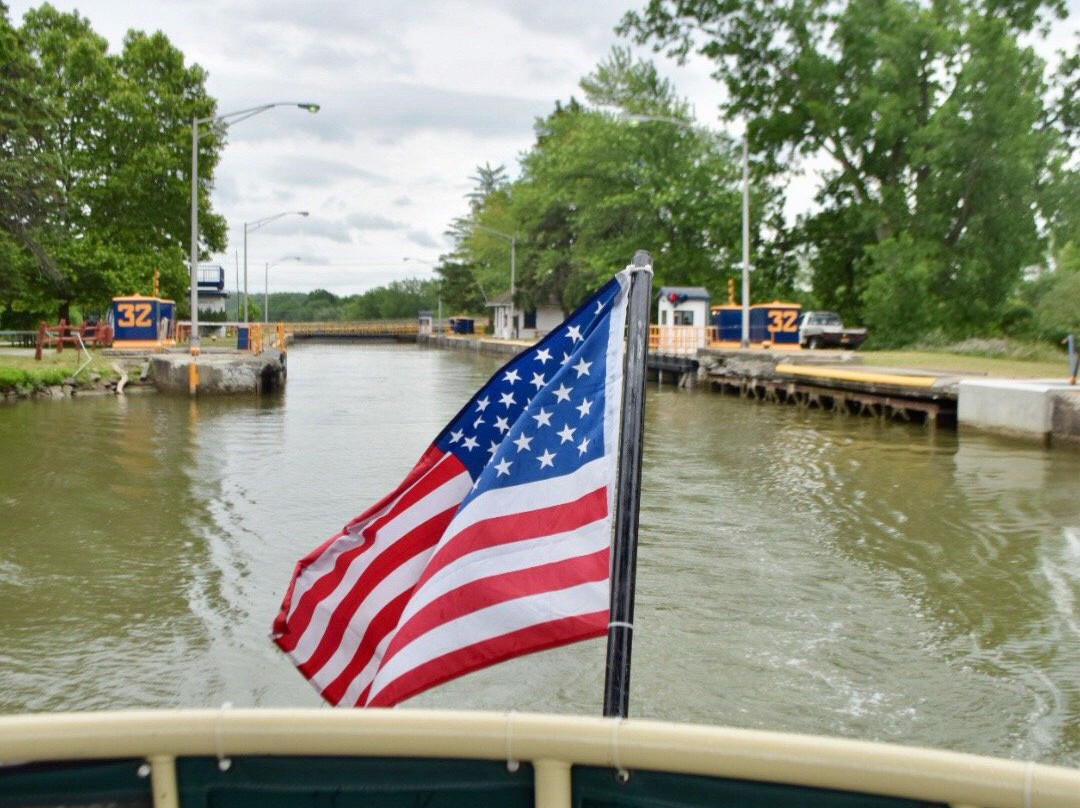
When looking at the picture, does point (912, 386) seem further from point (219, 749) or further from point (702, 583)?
point (219, 749)

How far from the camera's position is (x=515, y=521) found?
3.79m

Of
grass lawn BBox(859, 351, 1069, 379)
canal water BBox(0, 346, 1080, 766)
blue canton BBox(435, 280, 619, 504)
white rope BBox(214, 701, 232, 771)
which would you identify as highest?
blue canton BBox(435, 280, 619, 504)

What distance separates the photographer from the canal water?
24.5 ft

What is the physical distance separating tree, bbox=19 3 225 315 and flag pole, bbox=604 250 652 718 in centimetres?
4852

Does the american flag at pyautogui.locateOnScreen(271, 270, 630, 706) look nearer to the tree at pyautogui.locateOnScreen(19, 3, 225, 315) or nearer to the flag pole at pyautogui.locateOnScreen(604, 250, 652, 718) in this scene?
the flag pole at pyautogui.locateOnScreen(604, 250, 652, 718)

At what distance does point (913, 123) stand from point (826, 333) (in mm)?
8921

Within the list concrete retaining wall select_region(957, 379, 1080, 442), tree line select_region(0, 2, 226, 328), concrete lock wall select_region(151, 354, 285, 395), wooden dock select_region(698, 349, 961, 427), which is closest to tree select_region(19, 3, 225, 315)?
tree line select_region(0, 2, 226, 328)

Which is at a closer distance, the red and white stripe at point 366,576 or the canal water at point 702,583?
the red and white stripe at point 366,576

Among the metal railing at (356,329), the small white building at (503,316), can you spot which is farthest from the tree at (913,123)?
the metal railing at (356,329)

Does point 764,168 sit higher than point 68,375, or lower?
higher

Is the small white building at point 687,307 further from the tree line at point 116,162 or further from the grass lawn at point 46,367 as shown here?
the grass lawn at point 46,367

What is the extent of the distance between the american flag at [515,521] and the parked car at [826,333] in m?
44.3

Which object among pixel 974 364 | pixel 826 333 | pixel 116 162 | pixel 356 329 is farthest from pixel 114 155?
pixel 356 329

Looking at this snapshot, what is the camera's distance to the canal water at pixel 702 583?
294 inches
